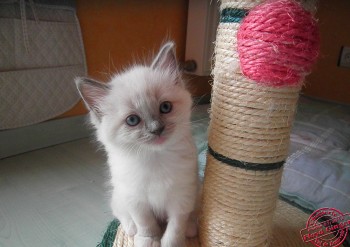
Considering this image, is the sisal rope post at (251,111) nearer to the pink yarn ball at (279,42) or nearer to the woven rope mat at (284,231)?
the pink yarn ball at (279,42)

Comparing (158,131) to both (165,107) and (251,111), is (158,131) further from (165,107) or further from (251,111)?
(251,111)

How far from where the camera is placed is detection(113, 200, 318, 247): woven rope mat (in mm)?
902

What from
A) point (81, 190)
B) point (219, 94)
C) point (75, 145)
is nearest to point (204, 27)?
point (75, 145)

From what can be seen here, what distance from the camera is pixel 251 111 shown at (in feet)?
2.17

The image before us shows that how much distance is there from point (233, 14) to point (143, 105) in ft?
0.98

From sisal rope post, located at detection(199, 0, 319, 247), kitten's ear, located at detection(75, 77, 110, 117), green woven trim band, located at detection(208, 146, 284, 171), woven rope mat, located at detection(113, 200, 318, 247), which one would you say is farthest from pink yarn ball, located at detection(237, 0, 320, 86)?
woven rope mat, located at detection(113, 200, 318, 247)

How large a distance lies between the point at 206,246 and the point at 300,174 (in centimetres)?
60

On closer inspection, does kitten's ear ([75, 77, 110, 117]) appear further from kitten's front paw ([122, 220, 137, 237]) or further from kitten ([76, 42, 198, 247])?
kitten's front paw ([122, 220, 137, 237])

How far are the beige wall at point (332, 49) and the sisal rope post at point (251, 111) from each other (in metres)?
1.84

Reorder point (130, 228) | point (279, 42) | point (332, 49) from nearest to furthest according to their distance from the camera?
point (279, 42), point (130, 228), point (332, 49)

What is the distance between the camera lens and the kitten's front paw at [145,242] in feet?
2.73

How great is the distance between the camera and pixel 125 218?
36.3 inches

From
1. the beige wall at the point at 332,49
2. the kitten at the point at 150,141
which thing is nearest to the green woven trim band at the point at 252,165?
the kitten at the point at 150,141

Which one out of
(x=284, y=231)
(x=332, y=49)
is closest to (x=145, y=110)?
(x=284, y=231)
